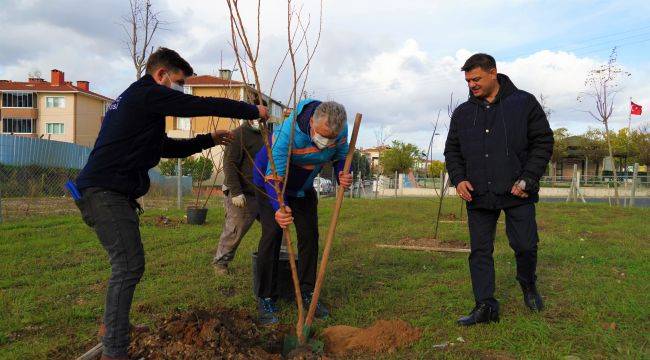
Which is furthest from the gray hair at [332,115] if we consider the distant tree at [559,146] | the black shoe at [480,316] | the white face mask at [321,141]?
the distant tree at [559,146]

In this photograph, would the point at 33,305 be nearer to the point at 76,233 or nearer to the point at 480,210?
the point at 480,210

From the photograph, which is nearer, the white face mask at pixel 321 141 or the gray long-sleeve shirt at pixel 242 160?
the white face mask at pixel 321 141

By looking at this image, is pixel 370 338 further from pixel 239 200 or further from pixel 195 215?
pixel 195 215

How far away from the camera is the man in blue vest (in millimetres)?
3338

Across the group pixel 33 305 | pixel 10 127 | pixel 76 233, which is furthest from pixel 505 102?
pixel 10 127

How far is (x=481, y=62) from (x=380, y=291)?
2187 mm

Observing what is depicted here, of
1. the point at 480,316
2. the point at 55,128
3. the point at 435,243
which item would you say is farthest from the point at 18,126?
the point at 480,316

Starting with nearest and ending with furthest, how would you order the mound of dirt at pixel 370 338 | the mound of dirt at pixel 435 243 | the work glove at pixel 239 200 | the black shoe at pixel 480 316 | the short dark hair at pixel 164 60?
1. the short dark hair at pixel 164 60
2. the mound of dirt at pixel 370 338
3. the black shoe at pixel 480 316
4. the work glove at pixel 239 200
5. the mound of dirt at pixel 435 243

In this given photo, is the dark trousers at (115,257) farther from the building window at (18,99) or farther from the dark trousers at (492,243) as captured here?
the building window at (18,99)

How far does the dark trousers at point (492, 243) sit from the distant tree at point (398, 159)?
177 ft

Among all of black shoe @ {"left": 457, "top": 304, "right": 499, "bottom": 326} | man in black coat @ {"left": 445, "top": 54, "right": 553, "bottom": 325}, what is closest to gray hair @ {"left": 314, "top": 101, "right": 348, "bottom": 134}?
man in black coat @ {"left": 445, "top": 54, "right": 553, "bottom": 325}

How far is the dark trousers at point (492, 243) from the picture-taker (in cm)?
364

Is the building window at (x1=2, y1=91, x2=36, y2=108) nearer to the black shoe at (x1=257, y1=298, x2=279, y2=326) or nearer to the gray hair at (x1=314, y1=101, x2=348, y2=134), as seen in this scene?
the black shoe at (x1=257, y1=298, x2=279, y2=326)

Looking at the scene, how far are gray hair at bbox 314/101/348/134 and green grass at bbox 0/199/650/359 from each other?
143 centimetres
